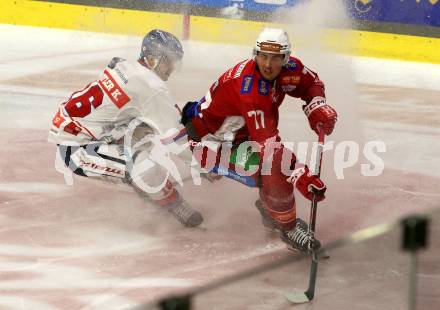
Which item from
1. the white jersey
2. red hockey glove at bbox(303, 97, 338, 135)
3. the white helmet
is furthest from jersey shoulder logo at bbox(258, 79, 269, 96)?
the white jersey

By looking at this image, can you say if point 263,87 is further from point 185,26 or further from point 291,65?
point 185,26

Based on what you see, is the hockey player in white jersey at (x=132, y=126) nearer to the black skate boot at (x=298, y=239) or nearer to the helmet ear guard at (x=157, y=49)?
the helmet ear guard at (x=157, y=49)

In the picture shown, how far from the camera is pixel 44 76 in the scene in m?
7.60

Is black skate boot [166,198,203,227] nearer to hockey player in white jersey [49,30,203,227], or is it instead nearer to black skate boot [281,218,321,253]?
hockey player in white jersey [49,30,203,227]

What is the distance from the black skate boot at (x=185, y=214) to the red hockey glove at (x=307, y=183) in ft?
2.26

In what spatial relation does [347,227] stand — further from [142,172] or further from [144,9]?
[144,9]

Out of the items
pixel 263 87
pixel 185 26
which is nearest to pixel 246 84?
pixel 263 87

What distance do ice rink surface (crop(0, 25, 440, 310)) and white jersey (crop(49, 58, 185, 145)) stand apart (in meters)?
0.39

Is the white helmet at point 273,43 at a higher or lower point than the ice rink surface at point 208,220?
higher

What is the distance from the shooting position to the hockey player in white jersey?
4113 millimetres

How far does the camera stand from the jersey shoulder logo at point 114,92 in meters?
4.14

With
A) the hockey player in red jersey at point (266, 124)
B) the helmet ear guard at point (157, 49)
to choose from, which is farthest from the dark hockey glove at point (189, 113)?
the helmet ear guard at point (157, 49)

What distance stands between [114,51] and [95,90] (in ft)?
16.0

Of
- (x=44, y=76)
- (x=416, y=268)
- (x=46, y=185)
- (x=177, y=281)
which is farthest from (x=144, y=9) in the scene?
(x=416, y=268)
